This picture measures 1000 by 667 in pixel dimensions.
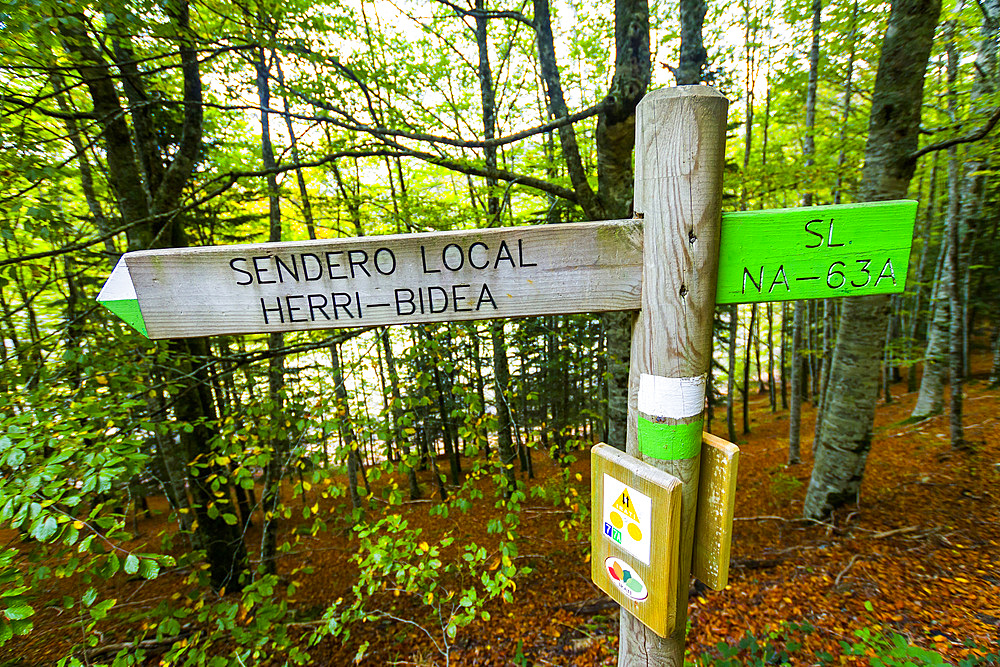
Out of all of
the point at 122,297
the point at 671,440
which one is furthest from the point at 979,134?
the point at 122,297

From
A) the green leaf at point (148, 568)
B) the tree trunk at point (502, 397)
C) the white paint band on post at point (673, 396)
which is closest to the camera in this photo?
the white paint band on post at point (673, 396)

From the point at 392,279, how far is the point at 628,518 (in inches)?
40.6

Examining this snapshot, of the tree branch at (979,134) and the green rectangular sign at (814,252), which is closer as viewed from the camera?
the green rectangular sign at (814,252)

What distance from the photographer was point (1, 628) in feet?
4.62

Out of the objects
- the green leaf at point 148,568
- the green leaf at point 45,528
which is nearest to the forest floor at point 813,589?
the green leaf at point 148,568

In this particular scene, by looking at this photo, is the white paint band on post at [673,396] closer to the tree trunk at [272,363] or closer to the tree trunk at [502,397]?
the tree trunk at [502,397]

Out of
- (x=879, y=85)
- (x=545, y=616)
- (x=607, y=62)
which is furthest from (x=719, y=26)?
(x=545, y=616)

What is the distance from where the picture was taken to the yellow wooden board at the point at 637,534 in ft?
3.46

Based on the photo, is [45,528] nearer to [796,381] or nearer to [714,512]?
[714,512]

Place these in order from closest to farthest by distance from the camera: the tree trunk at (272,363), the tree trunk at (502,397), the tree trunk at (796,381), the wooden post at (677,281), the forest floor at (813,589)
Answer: the wooden post at (677,281) < the tree trunk at (502,397) < the forest floor at (813,589) < the tree trunk at (272,363) < the tree trunk at (796,381)

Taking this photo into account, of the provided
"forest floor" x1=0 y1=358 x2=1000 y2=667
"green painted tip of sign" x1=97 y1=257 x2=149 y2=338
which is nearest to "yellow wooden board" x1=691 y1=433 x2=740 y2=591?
"green painted tip of sign" x1=97 y1=257 x2=149 y2=338

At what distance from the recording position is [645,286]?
1109 millimetres

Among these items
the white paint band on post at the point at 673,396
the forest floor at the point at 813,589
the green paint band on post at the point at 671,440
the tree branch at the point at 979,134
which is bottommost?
the forest floor at the point at 813,589

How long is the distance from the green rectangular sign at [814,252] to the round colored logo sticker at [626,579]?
2.90 ft
